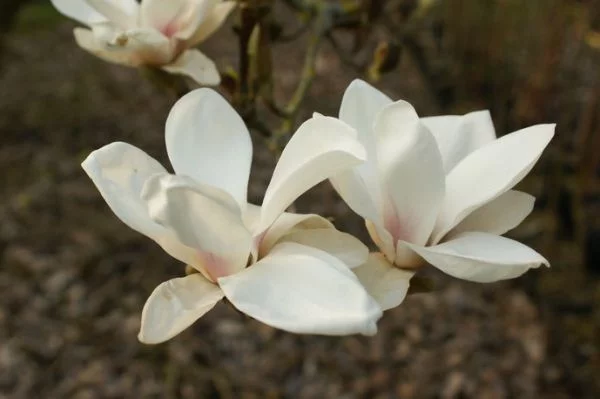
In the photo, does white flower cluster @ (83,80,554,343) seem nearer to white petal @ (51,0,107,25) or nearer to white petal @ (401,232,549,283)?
white petal @ (401,232,549,283)

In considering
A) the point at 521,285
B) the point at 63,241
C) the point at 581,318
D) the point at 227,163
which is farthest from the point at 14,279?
the point at 227,163

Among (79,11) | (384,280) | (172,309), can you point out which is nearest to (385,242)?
(384,280)

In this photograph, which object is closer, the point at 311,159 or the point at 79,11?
the point at 311,159

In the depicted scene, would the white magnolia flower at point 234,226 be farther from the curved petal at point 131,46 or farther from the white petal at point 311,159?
the curved petal at point 131,46

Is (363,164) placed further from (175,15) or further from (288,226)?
(175,15)

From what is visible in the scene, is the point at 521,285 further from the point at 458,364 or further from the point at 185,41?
the point at 185,41
